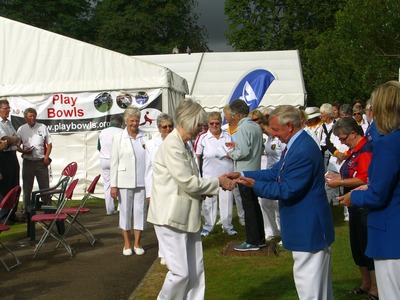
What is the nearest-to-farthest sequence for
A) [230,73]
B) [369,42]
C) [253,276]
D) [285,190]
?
[285,190]
[253,276]
[230,73]
[369,42]

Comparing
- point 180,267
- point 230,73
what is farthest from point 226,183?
point 230,73

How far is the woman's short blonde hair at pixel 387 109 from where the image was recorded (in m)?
Result: 4.00

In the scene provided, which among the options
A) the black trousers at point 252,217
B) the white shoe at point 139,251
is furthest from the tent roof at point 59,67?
the black trousers at point 252,217

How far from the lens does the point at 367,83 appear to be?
28062 mm

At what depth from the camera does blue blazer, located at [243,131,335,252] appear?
461 centimetres

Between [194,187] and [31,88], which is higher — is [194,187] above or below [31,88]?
below

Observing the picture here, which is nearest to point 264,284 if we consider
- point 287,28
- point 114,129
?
point 114,129

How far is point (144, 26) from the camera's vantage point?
50.4 meters

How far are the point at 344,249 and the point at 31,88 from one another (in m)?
9.49

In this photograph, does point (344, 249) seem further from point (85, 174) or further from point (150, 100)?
point (85, 174)

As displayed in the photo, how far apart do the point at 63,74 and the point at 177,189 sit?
35.1ft

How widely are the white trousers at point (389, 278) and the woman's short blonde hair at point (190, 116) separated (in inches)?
77.5

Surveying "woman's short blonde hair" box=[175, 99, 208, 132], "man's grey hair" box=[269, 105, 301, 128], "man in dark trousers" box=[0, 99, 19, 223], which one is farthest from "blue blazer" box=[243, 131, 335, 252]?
"man in dark trousers" box=[0, 99, 19, 223]

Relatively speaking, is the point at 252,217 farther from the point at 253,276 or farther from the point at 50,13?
the point at 50,13
